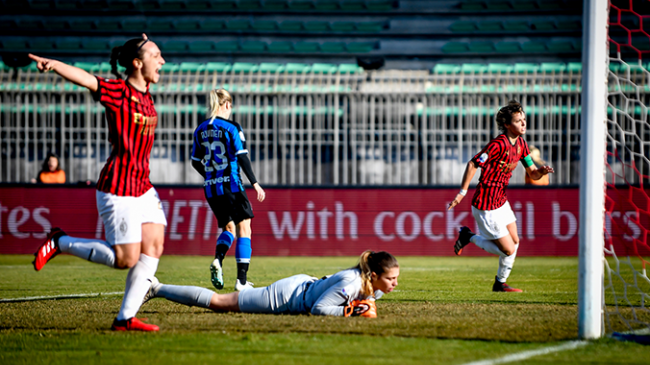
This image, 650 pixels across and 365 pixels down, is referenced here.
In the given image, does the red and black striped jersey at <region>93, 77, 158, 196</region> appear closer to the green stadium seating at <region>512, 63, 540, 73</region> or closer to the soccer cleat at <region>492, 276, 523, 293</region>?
the soccer cleat at <region>492, 276, 523, 293</region>

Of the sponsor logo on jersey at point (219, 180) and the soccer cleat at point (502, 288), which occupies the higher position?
the sponsor logo on jersey at point (219, 180)

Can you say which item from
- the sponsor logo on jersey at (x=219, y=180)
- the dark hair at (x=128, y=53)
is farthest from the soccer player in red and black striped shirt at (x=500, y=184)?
the dark hair at (x=128, y=53)

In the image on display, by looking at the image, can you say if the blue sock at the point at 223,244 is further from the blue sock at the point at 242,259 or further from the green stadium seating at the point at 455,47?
the green stadium seating at the point at 455,47

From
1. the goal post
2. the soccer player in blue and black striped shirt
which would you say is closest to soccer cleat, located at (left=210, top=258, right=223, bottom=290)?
the soccer player in blue and black striped shirt

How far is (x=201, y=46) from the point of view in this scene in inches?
883

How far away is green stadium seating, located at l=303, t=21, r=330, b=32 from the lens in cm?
2291

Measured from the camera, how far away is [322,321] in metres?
5.00

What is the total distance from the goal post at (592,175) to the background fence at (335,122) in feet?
35.1

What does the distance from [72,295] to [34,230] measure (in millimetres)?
7550

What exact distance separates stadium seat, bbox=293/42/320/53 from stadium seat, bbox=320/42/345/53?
0.20 metres

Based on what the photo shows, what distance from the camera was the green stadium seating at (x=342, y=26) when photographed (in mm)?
23078

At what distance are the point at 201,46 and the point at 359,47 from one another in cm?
465

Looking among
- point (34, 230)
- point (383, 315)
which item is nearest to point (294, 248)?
point (34, 230)

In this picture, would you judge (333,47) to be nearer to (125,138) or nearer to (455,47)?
(455,47)
